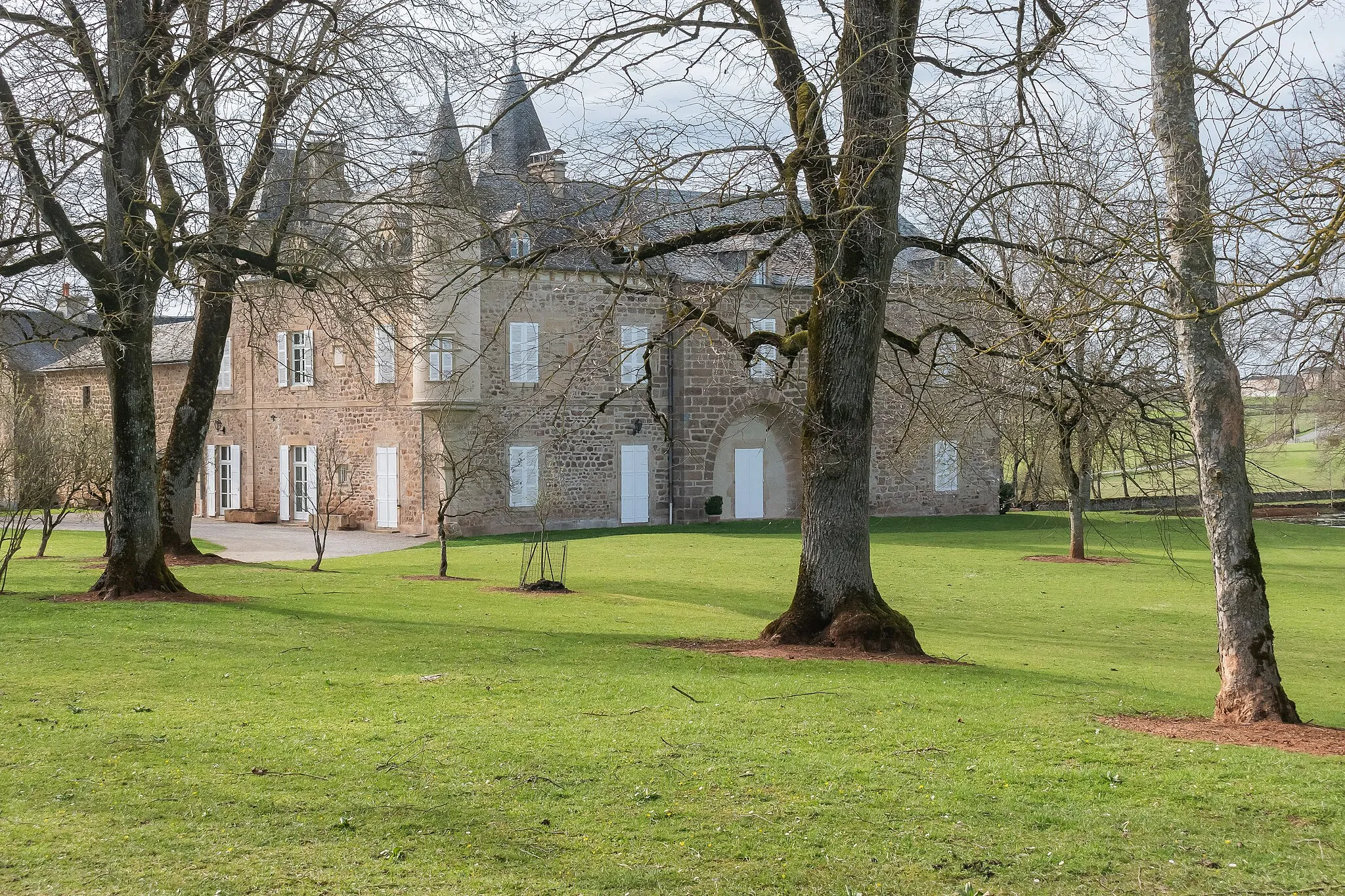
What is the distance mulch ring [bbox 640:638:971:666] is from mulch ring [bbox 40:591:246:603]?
18.0 ft

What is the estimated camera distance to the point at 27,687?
8.66 m

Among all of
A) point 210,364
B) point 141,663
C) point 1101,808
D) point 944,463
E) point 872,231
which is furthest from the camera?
point 944,463

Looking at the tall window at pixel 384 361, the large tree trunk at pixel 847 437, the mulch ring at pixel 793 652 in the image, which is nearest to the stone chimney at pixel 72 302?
the mulch ring at pixel 793 652

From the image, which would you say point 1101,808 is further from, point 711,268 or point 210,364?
point 711,268

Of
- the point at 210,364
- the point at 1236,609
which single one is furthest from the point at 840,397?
the point at 210,364

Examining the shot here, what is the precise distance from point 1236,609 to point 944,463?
28.3 meters

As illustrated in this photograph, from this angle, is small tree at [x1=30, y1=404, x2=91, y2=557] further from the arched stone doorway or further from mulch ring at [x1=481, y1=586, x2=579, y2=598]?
the arched stone doorway

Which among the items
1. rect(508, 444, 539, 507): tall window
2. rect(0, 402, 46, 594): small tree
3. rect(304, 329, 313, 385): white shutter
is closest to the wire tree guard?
rect(0, 402, 46, 594): small tree

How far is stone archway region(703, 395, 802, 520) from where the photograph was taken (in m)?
33.7

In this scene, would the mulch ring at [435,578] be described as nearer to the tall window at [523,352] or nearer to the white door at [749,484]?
the tall window at [523,352]

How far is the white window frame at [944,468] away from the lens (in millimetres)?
36781

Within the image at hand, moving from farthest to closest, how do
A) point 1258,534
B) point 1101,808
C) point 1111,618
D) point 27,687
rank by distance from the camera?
1. point 1258,534
2. point 1111,618
3. point 27,687
4. point 1101,808

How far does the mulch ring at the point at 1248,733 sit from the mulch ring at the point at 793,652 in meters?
2.79

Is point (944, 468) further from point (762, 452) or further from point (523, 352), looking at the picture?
point (523, 352)
